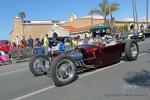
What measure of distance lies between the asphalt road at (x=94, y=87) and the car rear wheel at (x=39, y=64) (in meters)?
0.30

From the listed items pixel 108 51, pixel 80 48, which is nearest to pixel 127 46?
pixel 108 51

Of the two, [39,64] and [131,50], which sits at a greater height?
[131,50]

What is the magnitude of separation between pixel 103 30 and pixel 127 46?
1.65 m

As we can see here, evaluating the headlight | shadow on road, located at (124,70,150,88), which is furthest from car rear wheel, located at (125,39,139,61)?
the headlight

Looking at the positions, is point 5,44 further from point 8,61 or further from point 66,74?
point 66,74

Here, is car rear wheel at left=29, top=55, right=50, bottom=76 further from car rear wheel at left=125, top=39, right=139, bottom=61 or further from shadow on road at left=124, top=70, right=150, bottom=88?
car rear wheel at left=125, top=39, right=139, bottom=61

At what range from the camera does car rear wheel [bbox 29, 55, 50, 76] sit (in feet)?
38.6

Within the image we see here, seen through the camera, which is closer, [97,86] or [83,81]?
[97,86]

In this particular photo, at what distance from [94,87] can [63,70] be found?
1.24 meters

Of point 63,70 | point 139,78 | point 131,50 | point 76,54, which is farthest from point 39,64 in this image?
point 131,50

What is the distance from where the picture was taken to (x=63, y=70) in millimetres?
9961

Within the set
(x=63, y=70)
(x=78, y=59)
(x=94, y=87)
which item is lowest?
(x=94, y=87)

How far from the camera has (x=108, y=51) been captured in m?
12.1

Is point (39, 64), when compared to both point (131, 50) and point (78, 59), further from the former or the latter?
point (131, 50)
